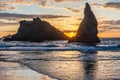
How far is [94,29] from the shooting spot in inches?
3593

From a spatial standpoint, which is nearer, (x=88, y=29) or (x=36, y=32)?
(x=88, y=29)

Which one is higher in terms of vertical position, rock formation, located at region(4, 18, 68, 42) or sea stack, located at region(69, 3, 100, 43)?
sea stack, located at region(69, 3, 100, 43)

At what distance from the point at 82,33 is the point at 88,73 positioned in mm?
72446

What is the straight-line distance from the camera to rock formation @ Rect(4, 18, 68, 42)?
120 m

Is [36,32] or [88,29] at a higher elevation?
[88,29]

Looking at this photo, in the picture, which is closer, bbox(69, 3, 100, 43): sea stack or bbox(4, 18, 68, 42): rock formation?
bbox(69, 3, 100, 43): sea stack

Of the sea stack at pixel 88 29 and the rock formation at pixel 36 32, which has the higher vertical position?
the sea stack at pixel 88 29

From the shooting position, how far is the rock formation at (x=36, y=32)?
393 ft

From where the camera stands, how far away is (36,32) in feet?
397

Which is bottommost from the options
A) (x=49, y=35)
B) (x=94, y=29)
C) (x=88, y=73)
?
(x=49, y=35)

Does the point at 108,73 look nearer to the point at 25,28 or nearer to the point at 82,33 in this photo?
the point at 82,33

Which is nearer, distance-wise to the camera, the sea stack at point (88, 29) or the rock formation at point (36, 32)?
the sea stack at point (88, 29)

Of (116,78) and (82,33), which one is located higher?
(116,78)

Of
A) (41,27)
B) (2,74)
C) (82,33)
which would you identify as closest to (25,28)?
(41,27)
